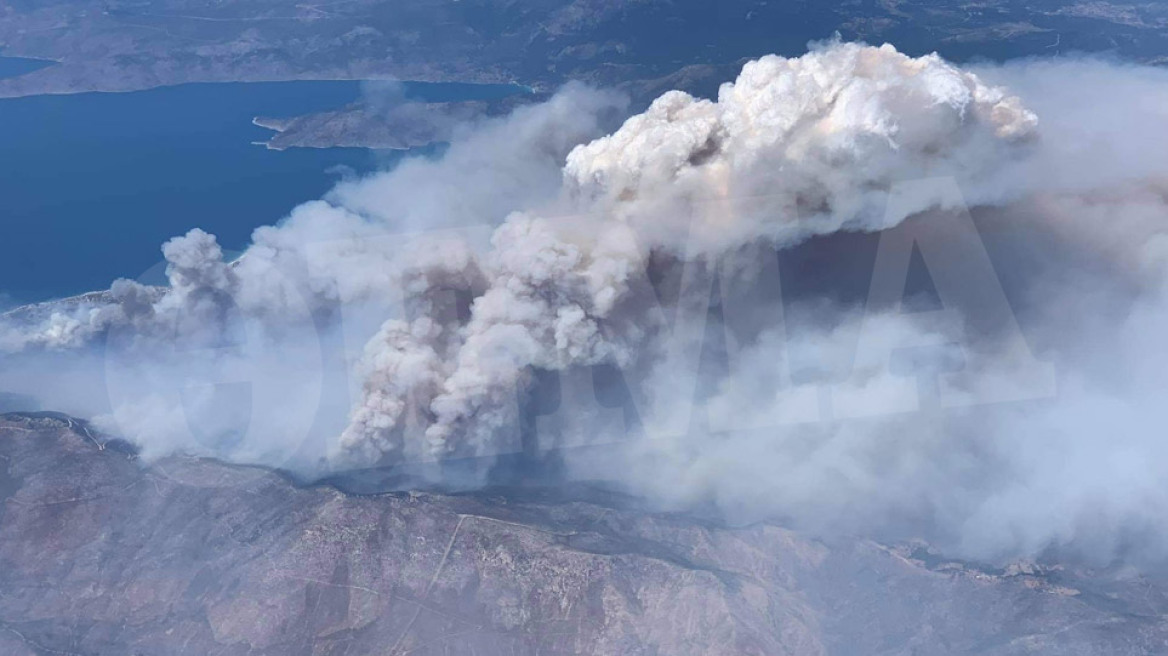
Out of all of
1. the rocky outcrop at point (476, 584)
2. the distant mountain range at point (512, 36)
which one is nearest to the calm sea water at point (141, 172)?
the distant mountain range at point (512, 36)

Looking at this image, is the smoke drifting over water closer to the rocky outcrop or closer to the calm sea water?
the rocky outcrop

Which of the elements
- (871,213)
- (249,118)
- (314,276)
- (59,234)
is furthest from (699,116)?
(249,118)

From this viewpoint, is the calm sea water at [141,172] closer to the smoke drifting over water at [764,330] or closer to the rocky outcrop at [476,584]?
the smoke drifting over water at [764,330]

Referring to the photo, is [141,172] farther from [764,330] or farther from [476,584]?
[476,584]

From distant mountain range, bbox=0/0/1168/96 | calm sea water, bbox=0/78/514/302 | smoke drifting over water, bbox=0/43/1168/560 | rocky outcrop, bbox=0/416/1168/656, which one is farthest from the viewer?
distant mountain range, bbox=0/0/1168/96

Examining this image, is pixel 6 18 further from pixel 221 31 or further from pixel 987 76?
pixel 987 76

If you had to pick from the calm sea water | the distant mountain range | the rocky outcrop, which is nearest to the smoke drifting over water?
the rocky outcrop

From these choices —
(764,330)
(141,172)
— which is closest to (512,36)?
(141,172)
